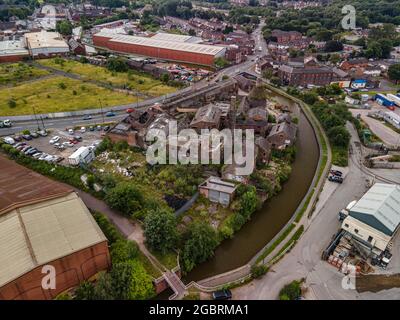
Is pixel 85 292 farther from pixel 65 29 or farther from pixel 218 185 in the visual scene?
pixel 65 29

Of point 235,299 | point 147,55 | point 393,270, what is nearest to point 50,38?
point 147,55

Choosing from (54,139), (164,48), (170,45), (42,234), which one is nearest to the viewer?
(42,234)

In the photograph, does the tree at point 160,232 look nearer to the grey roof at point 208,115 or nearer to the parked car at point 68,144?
the grey roof at point 208,115

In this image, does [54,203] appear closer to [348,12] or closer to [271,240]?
[271,240]

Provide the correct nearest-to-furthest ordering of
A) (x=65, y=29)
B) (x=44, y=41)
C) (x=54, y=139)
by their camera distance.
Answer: (x=54, y=139), (x=44, y=41), (x=65, y=29)

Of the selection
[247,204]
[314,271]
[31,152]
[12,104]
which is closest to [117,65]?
[12,104]

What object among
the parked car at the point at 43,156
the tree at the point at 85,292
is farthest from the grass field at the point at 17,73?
the tree at the point at 85,292
